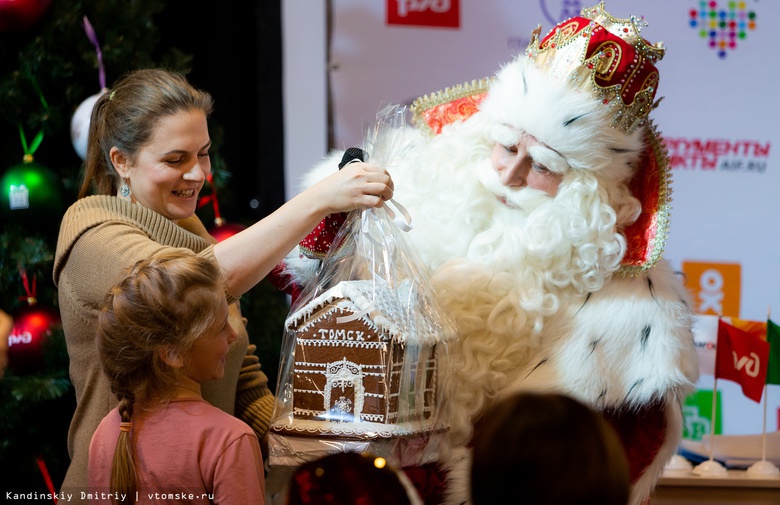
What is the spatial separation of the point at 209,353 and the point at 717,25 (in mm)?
3401

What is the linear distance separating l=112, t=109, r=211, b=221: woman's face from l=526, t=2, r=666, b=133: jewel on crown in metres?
0.94

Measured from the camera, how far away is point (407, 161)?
8.46ft

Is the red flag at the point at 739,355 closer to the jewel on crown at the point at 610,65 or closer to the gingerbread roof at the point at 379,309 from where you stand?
the jewel on crown at the point at 610,65

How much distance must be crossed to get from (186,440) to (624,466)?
2.77ft

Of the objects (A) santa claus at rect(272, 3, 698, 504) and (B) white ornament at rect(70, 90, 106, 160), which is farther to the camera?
(B) white ornament at rect(70, 90, 106, 160)

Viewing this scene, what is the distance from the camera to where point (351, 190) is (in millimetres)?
1905

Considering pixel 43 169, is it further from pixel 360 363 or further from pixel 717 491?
pixel 717 491

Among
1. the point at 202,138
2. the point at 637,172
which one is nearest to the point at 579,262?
the point at 637,172

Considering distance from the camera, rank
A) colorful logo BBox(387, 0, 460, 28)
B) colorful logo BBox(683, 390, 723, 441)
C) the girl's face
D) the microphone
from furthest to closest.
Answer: colorful logo BBox(683, 390, 723, 441), colorful logo BBox(387, 0, 460, 28), the microphone, the girl's face

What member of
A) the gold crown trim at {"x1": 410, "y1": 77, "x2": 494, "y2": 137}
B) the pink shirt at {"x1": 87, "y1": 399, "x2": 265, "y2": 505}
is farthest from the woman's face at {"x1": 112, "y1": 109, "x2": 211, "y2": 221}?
the gold crown trim at {"x1": 410, "y1": 77, "x2": 494, "y2": 137}

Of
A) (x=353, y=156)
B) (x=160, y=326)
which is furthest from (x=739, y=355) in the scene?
(x=160, y=326)

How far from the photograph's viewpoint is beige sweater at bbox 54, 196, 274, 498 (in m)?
1.94

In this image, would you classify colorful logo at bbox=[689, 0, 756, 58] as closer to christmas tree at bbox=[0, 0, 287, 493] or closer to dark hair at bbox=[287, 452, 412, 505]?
christmas tree at bbox=[0, 0, 287, 493]

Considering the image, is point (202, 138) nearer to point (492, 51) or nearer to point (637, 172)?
point (637, 172)
